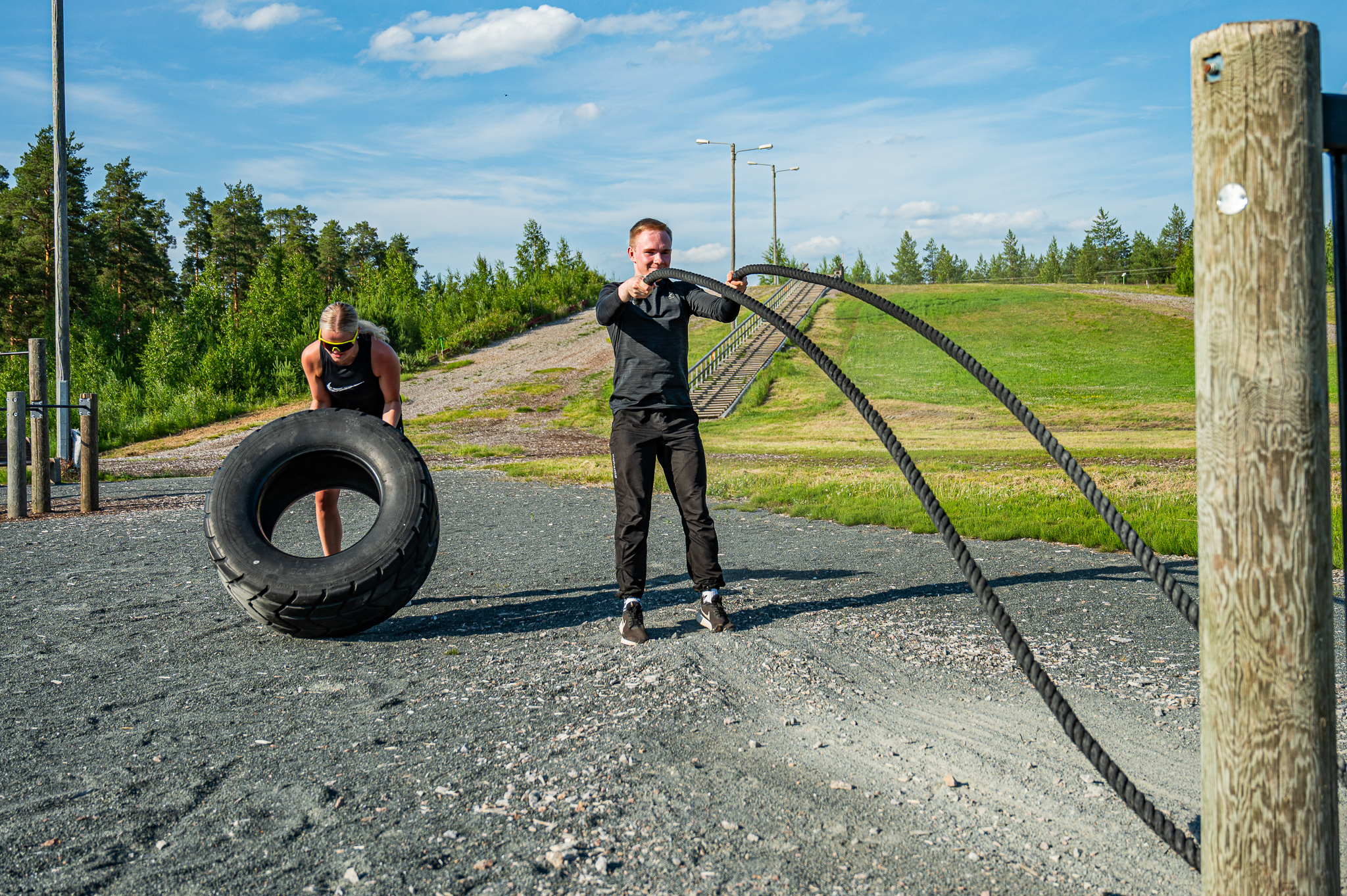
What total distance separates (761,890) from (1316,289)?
191cm

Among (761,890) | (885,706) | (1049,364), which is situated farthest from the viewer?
(1049,364)

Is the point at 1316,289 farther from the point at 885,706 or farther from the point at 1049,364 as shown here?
the point at 1049,364

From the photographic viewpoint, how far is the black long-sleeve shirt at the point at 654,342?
4711 mm

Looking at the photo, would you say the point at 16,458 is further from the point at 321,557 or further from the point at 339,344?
the point at 321,557

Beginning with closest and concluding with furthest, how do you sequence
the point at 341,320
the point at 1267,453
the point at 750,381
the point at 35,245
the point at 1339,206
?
1. the point at 1267,453
2. the point at 1339,206
3. the point at 341,320
4. the point at 750,381
5. the point at 35,245

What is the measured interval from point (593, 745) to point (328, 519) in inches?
116

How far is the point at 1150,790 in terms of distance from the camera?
9.50 ft

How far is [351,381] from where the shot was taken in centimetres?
543

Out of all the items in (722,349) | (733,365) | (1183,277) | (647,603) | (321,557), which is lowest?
(647,603)

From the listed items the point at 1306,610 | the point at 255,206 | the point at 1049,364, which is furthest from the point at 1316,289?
the point at 255,206

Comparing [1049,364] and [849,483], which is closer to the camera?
[849,483]

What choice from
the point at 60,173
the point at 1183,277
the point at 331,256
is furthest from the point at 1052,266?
the point at 60,173

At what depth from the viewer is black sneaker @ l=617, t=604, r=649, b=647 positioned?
4.62 m

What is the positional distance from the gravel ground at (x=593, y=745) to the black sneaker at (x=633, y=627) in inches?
3.3
